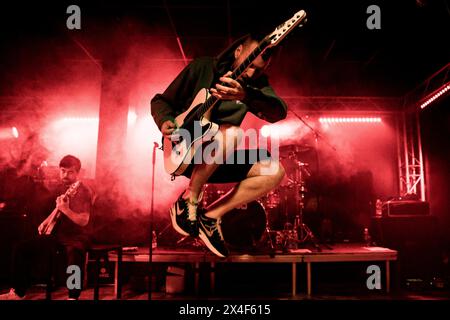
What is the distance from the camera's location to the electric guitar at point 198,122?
2225 millimetres

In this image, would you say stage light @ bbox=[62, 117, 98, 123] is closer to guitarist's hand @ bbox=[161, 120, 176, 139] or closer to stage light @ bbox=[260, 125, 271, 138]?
stage light @ bbox=[260, 125, 271, 138]

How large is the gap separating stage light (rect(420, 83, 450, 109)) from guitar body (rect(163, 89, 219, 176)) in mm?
6497

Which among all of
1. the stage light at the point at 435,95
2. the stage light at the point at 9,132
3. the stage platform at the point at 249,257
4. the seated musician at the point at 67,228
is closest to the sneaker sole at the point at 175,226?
the seated musician at the point at 67,228

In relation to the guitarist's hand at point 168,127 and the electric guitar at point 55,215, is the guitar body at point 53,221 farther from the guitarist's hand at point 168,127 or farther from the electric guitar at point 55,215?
the guitarist's hand at point 168,127

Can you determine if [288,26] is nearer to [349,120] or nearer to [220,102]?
[220,102]

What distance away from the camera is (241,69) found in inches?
95.5

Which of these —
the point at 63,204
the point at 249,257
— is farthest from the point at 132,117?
the point at 249,257

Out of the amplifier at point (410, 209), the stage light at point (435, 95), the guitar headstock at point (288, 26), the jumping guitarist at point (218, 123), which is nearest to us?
the guitar headstock at point (288, 26)

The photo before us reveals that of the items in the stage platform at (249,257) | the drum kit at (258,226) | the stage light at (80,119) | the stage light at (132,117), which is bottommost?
the stage platform at (249,257)

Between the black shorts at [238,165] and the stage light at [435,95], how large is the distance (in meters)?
6.09

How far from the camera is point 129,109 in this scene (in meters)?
6.15

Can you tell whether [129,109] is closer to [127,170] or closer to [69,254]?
[127,170]
